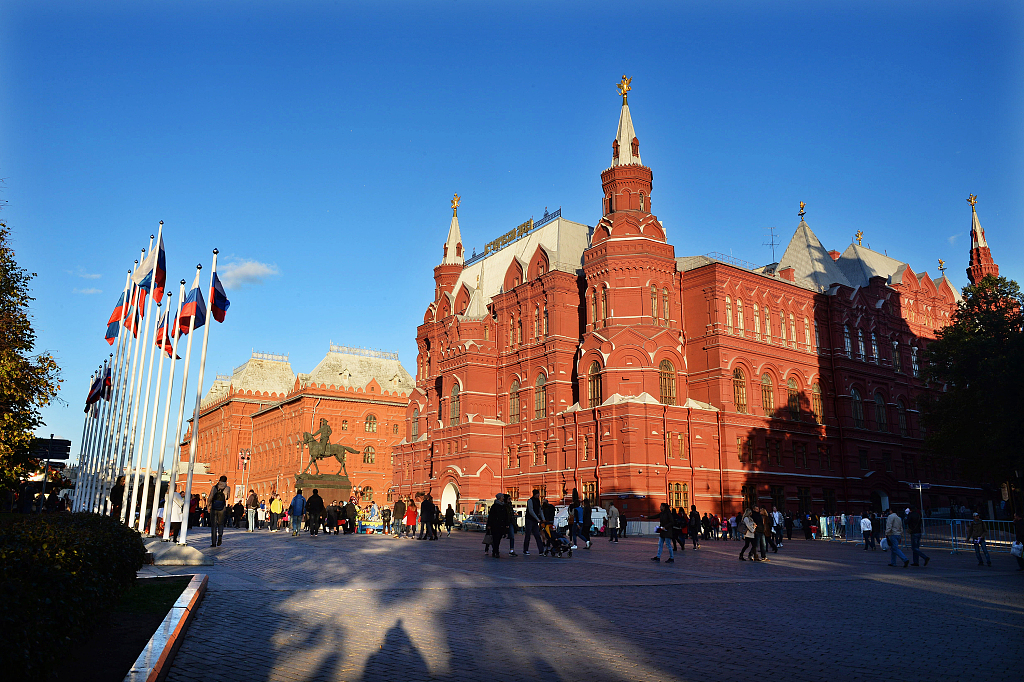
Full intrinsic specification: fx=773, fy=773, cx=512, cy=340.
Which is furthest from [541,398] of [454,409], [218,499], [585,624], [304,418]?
[585,624]

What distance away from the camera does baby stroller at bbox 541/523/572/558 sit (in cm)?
2441

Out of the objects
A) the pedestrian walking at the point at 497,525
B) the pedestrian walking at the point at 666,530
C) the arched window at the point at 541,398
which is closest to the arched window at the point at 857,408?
the arched window at the point at 541,398

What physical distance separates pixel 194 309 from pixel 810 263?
56.1 meters

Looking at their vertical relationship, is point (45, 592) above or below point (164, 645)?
above

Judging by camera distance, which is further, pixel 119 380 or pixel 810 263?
pixel 810 263

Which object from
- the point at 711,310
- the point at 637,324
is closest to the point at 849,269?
the point at 711,310

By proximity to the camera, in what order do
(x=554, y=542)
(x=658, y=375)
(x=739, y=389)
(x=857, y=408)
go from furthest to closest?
(x=857, y=408) → (x=739, y=389) → (x=658, y=375) → (x=554, y=542)

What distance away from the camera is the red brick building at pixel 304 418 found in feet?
273

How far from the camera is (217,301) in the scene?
2386 centimetres

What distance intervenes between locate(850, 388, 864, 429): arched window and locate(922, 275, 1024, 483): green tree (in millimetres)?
8882

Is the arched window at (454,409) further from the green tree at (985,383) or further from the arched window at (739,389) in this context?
the green tree at (985,383)

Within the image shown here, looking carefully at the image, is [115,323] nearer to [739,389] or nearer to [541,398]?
[541,398]

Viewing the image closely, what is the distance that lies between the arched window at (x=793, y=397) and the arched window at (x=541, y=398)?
58.3 ft

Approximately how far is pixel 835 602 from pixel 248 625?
1055 centimetres
